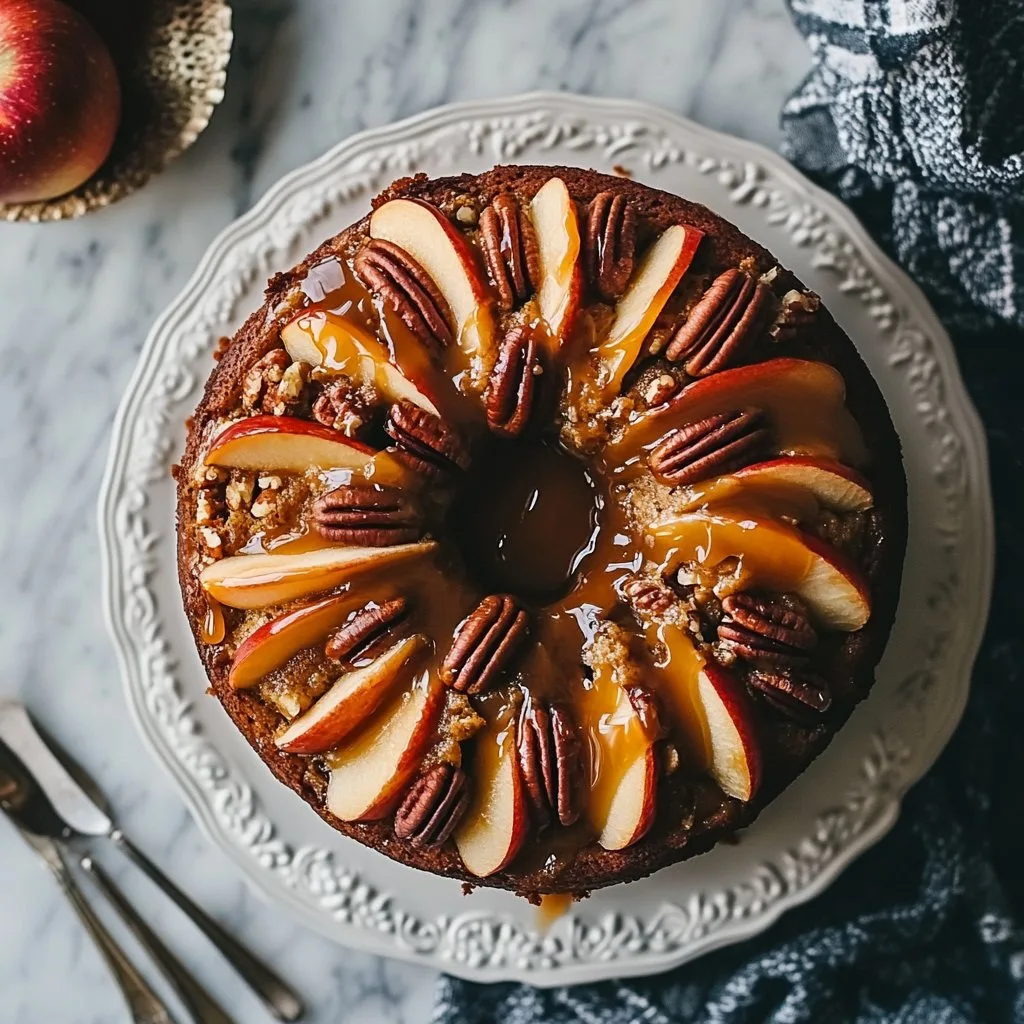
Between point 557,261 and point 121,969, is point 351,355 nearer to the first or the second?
point 557,261

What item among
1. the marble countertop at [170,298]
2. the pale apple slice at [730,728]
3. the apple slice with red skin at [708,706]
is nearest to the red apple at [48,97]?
the marble countertop at [170,298]

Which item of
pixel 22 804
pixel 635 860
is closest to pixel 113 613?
pixel 22 804

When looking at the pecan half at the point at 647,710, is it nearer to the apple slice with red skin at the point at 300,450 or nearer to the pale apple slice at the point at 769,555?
the pale apple slice at the point at 769,555

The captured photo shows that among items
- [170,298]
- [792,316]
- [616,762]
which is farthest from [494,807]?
[170,298]

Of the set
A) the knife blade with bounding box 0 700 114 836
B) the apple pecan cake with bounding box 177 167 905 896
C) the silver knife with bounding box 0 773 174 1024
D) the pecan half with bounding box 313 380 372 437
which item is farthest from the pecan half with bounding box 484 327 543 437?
the silver knife with bounding box 0 773 174 1024

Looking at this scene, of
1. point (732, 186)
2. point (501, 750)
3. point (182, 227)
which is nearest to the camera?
point (501, 750)

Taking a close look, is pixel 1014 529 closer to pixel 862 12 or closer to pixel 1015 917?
pixel 1015 917
